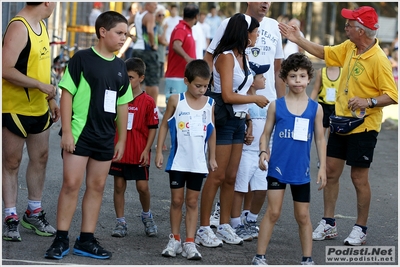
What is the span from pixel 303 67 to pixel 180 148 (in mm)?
1168

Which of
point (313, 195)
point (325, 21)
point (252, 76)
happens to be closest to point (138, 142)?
point (252, 76)

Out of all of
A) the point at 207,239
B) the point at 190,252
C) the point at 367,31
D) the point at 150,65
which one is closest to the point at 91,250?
the point at 190,252

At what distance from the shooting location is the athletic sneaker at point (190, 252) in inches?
247

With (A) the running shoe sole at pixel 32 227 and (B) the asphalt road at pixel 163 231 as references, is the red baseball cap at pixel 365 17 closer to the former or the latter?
(B) the asphalt road at pixel 163 231

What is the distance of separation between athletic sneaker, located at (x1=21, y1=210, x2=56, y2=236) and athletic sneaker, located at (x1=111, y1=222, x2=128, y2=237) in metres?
0.52

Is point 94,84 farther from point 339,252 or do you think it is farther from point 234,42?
point 339,252

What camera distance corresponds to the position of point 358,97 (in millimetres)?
7090

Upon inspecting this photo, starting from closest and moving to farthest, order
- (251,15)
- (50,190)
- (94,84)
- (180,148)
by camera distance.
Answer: (94,84)
(180,148)
(251,15)
(50,190)

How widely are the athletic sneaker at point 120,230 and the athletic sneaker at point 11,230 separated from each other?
2.75 ft

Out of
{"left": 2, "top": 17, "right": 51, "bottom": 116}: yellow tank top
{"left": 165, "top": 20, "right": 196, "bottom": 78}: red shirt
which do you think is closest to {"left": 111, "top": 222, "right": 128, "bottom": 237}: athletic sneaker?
{"left": 2, "top": 17, "right": 51, "bottom": 116}: yellow tank top

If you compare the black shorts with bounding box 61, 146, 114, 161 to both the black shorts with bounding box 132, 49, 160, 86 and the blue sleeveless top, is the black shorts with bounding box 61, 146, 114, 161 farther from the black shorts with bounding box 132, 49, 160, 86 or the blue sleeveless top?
the black shorts with bounding box 132, 49, 160, 86

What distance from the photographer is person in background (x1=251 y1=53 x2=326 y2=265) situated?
6191 millimetres

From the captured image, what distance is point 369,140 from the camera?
7238 mm

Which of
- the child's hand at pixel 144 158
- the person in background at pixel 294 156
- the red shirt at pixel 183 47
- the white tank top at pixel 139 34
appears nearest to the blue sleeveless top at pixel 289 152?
the person in background at pixel 294 156
